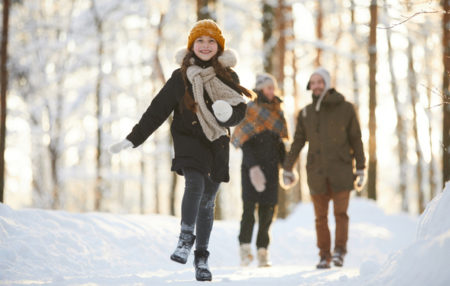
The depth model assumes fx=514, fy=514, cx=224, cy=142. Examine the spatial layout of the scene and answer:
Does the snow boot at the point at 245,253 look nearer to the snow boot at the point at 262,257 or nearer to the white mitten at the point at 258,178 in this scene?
the snow boot at the point at 262,257

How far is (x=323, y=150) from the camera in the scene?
19.1 ft

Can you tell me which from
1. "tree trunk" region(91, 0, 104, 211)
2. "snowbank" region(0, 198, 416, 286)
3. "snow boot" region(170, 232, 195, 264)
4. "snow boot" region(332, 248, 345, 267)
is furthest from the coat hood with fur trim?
"tree trunk" region(91, 0, 104, 211)

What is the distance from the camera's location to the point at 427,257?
276 centimetres

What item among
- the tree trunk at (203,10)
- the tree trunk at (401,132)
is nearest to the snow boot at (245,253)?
the tree trunk at (203,10)

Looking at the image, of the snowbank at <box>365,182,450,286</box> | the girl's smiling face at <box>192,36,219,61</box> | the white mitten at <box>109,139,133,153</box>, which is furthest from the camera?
the girl's smiling face at <box>192,36,219,61</box>

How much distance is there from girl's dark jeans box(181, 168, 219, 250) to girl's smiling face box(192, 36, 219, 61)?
2.93 feet

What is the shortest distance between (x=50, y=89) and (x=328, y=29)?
10.5m

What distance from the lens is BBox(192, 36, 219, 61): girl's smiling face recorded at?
13.0ft

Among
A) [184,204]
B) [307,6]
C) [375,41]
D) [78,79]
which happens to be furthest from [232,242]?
[78,79]

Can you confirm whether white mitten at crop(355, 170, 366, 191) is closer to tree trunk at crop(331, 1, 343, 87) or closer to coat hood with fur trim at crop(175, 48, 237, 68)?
coat hood with fur trim at crop(175, 48, 237, 68)

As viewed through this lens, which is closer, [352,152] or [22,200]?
[352,152]

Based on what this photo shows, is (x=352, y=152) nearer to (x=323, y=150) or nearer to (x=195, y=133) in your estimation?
(x=323, y=150)

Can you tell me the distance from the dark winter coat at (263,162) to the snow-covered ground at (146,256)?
840 mm

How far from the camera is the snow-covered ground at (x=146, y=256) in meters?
2.99
